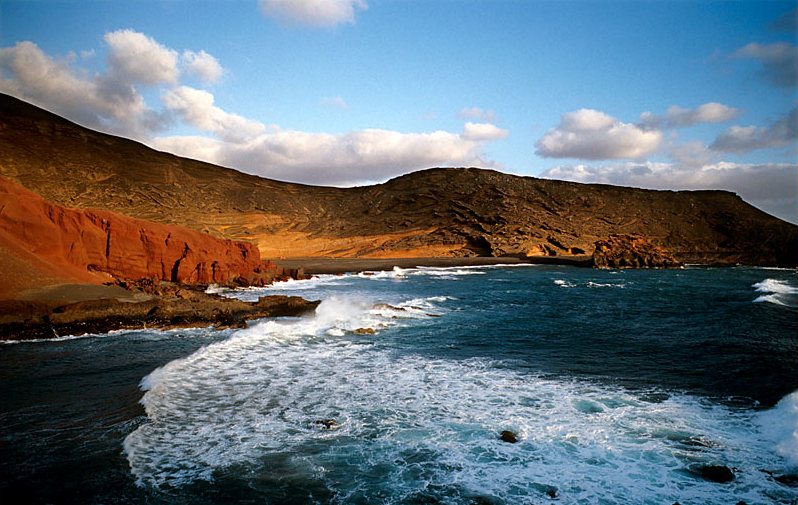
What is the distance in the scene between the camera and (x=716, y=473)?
17.1 ft

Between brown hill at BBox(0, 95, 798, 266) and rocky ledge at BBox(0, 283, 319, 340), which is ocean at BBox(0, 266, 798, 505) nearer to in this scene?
rocky ledge at BBox(0, 283, 319, 340)

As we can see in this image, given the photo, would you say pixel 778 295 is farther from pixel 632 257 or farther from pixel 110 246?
pixel 110 246

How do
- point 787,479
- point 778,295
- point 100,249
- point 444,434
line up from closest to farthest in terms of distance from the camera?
point 787,479
point 444,434
point 100,249
point 778,295

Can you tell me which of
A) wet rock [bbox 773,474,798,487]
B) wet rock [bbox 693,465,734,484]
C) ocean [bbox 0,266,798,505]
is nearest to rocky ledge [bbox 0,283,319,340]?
ocean [bbox 0,266,798,505]

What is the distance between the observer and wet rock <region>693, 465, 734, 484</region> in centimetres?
515

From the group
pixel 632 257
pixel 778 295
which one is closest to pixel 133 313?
pixel 778 295

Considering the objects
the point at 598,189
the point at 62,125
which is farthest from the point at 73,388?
the point at 598,189

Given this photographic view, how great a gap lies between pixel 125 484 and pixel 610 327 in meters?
14.8

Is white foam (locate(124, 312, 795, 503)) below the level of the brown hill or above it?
below

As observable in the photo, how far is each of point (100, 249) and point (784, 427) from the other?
923 inches

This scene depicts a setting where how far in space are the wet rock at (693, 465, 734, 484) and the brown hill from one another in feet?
161

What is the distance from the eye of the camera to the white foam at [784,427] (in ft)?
19.0

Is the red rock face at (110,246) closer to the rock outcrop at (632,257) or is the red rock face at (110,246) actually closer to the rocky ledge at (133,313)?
the rocky ledge at (133,313)

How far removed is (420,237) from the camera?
192 feet
